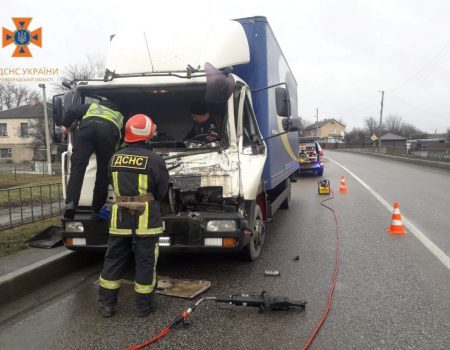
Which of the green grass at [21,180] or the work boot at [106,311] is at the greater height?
the work boot at [106,311]

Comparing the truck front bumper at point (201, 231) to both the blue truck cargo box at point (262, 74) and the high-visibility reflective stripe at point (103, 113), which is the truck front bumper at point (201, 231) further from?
the blue truck cargo box at point (262, 74)

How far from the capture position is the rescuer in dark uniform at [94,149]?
14.6 ft

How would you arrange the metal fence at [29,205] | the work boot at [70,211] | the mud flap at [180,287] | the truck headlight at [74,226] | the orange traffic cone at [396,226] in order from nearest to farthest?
the mud flap at [180,287] < the work boot at [70,211] < the truck headlight at [74,226] < the orange traffic cone at [396,226] < the metal fence at [29,205]

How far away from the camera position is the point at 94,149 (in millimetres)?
4555

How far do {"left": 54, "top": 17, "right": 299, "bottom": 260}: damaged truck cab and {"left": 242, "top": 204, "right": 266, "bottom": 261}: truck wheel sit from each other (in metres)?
0.02

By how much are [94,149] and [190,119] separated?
1.59m

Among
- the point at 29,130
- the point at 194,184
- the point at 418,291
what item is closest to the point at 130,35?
the point at 194,184

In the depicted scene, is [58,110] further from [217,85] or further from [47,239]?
[217,85]

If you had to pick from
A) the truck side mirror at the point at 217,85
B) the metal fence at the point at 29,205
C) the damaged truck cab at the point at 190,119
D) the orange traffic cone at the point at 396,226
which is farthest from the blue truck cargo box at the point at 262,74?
the metal fence at the point at 29,205

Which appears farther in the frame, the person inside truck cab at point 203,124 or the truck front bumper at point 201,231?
the person inside truck cab at point 203,124

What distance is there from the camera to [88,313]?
3.89m

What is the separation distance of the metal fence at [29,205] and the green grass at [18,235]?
19cm

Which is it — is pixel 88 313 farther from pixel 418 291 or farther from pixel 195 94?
pixel 418 291

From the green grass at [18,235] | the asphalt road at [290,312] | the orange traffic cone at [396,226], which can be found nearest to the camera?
the asphalt road at [290,312]
